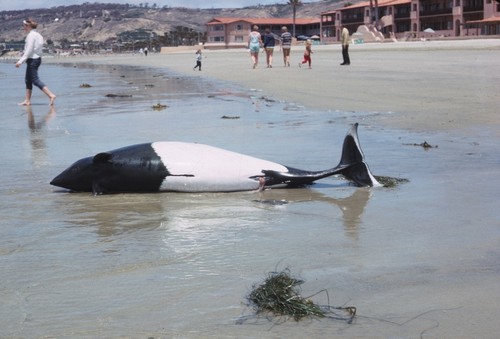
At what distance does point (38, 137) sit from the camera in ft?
31.9

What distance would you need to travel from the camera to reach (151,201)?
18.5 ft

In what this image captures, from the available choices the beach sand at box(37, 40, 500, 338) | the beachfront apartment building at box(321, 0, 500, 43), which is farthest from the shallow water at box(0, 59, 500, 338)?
the beachfront apartment building at box(321, 0, 500, 43)

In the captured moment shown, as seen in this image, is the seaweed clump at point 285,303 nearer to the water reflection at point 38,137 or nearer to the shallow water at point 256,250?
the shallow water at point 256,250

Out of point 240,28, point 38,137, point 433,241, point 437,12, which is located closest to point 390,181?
point 433,241

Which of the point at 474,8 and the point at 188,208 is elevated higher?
the point at 474,8

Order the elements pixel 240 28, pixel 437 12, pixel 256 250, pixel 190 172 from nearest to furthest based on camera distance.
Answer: pixel 256 250
pixel 190 172
pixel 437 12
pixel 240 28

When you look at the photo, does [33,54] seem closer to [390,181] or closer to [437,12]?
[390,181]

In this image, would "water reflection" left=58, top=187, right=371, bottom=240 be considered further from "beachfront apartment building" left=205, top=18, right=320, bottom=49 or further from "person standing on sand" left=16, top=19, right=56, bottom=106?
"beachfront apartment building" left=205, top=18, right=320, bottom=49

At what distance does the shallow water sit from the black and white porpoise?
0.41ft

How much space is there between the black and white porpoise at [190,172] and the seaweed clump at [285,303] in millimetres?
2526

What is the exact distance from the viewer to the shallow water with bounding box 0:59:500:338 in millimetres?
3053

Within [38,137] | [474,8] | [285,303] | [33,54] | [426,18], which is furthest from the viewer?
[426,18]

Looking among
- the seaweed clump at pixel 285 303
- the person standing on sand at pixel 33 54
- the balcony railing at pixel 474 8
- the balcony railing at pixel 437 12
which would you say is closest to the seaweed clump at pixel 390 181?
the seaweed clump at pixel 285 303

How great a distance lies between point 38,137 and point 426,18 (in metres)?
86.5
